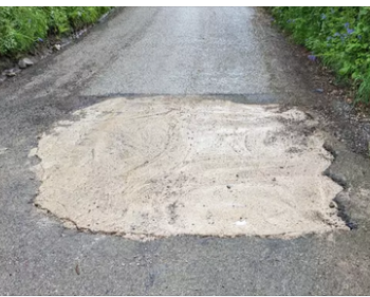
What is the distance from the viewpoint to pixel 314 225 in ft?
8.25

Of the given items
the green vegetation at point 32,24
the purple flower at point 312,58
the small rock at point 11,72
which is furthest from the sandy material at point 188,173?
the green vegetation at point 32,24

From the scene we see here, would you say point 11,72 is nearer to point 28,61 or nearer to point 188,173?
point 28,61

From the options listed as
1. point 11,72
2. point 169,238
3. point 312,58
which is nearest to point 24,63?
point 11,72

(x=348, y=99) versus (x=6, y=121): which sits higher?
(x=6, y=121)

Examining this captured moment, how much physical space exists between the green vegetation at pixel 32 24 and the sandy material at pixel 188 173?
185 cm

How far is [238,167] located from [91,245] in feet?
4.26

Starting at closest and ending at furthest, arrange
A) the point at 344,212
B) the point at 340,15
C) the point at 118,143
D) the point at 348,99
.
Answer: the point at 344,212
the point at 118,143
the point at 348,99
the point at 340,15

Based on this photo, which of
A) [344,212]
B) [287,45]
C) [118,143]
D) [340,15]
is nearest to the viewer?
[344,212]

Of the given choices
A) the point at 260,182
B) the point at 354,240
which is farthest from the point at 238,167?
the point at 354,240

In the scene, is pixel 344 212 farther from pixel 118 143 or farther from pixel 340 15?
pixel 340 15

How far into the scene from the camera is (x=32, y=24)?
5484 mm

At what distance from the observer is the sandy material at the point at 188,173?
257 cm

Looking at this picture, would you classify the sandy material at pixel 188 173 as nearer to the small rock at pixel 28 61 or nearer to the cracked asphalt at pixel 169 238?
the cracked asphalt at pixel 169 238

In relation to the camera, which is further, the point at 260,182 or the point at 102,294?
the point at 260,182
